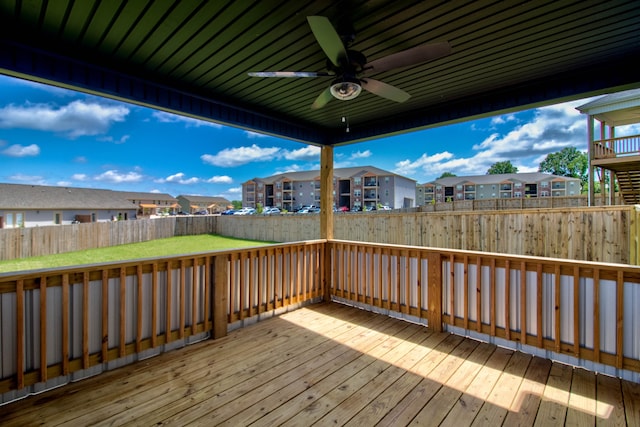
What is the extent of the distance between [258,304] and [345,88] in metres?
2.82

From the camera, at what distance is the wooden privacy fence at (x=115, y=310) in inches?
84.0

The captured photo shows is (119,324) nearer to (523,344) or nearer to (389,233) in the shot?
(523,344)

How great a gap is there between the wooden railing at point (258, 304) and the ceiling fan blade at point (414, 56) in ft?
6.97

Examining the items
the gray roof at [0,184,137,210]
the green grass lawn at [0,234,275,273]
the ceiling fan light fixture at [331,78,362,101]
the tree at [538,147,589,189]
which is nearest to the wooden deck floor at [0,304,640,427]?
the ceiling fan light fixture at [331,78,362,101]

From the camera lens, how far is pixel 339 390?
2.23 m

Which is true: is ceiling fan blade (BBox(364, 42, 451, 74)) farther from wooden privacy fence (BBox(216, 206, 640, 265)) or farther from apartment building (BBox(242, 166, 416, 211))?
apartment building (BBox(242, 166, 416, 211))

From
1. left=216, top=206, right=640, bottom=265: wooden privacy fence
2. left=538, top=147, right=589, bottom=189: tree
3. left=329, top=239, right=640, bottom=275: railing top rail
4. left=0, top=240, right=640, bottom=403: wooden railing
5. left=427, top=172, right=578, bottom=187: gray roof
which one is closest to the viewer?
left=0, top=240, right=640, bottom=403: wooden railing

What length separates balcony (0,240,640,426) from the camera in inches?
79.0

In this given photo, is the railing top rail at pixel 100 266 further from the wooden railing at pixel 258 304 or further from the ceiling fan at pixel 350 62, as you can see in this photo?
the ceiling fan at pixel 350 62

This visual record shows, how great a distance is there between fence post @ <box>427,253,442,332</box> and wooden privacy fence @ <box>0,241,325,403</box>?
2.08 meters

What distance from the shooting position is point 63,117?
1257cm

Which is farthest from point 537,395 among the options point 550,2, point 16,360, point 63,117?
point 63,117

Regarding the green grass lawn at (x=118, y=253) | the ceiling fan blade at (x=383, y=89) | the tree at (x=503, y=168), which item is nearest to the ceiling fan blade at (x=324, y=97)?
the ceiling fan blade at (x=383, y=89)

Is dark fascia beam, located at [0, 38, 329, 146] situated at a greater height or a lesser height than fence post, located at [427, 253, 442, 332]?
greater
